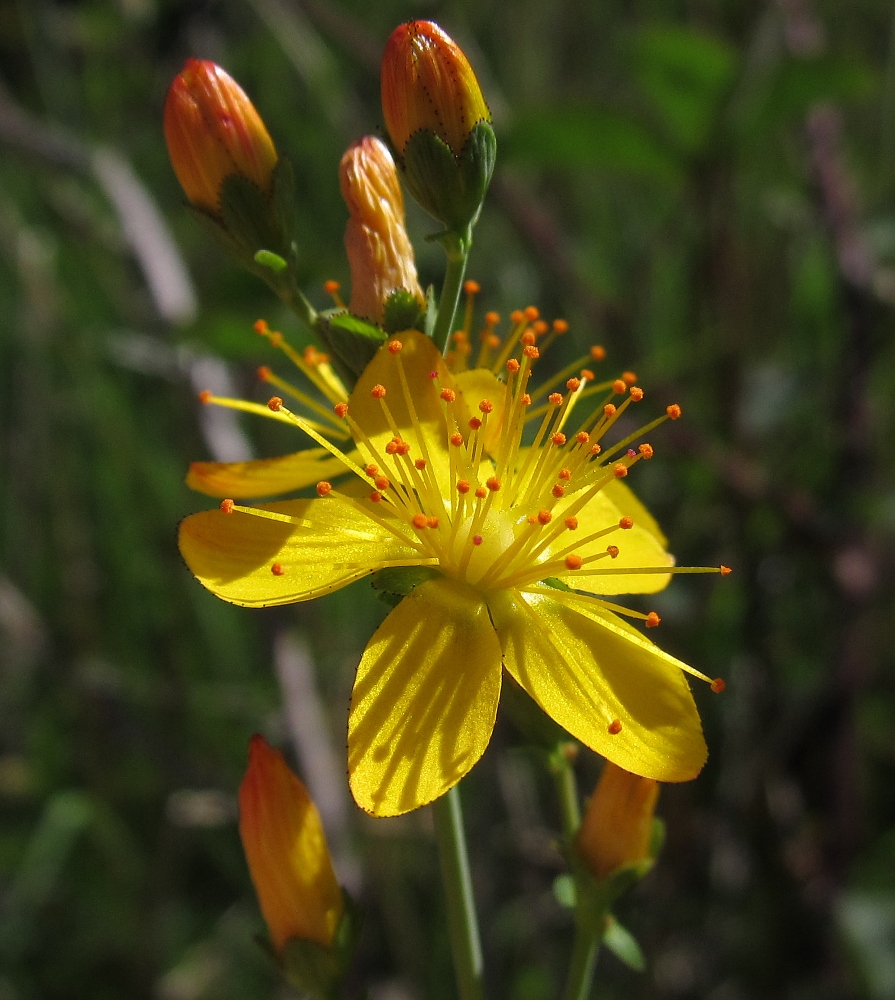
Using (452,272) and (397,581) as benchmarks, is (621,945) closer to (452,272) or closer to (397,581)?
(397,581)

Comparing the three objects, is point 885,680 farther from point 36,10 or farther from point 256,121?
point 36,10

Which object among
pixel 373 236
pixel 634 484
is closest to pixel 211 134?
pixel 373 236

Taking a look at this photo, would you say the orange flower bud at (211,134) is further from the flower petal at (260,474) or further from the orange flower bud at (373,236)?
the flower petal at (260,474)

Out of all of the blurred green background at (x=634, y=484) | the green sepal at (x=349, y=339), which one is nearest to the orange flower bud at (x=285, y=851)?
the green sepal at (x=349, y=339)

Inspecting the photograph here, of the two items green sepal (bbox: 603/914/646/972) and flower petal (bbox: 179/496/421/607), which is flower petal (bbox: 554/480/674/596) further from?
green sepal (bbox: 603/914/646/972)

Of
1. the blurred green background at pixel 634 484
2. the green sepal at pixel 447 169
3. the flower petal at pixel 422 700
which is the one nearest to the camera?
the flower petal at pixel 422 700

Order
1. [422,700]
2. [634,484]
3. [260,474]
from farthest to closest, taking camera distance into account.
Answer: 1. [634,484]
2. [260,474]
3. [422,700]
